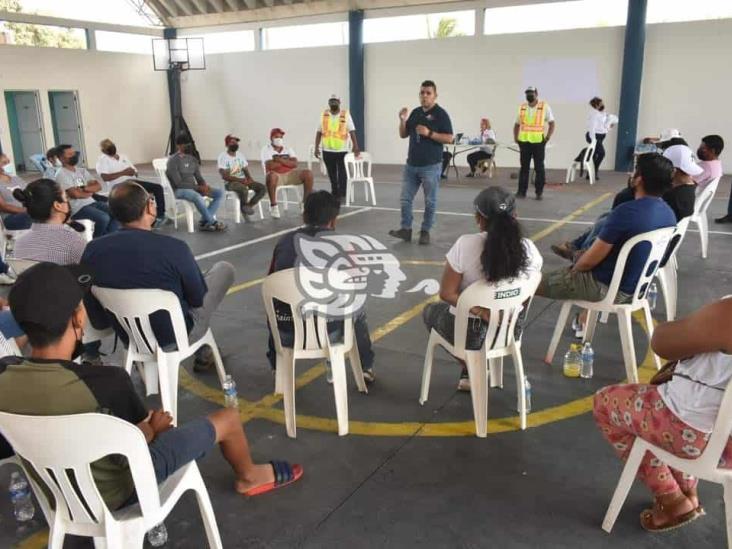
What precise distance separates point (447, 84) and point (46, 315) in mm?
14184

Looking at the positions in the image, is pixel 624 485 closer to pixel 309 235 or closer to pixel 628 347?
pixel 628 347

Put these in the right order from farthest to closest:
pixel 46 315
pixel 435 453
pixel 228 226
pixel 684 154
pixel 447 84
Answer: pixel 447 84 → pixel 228 226 → pixel 684 154 → pixel 435 453 → pixel 46 315

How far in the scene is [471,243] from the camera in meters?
2.95

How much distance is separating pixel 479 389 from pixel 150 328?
65.0 inches

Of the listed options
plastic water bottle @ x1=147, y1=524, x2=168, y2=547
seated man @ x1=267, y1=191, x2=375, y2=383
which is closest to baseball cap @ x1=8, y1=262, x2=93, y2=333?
plastic water bottle @ x1=147, y1=524, x2=168, y2=547

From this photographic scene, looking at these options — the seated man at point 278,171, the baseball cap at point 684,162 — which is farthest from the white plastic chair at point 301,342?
the seated man at point 278,171

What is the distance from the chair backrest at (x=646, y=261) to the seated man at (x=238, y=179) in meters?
6.03

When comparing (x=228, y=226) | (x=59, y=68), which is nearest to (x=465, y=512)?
(x=228, y=226)

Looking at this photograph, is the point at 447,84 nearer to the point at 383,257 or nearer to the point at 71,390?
the point at 383,257

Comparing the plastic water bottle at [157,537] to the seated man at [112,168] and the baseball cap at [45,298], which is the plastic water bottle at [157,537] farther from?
the seated man at [112,168]

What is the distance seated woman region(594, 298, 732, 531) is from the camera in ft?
6.22

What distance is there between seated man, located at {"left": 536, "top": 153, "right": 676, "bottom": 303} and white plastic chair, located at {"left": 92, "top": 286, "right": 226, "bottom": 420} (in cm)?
212

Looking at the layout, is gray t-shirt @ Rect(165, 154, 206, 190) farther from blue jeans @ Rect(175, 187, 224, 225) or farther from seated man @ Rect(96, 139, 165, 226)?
seated man @ Rect(96, 139, 165, 226)

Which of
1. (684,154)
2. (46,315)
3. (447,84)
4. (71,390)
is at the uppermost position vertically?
(447,84)
